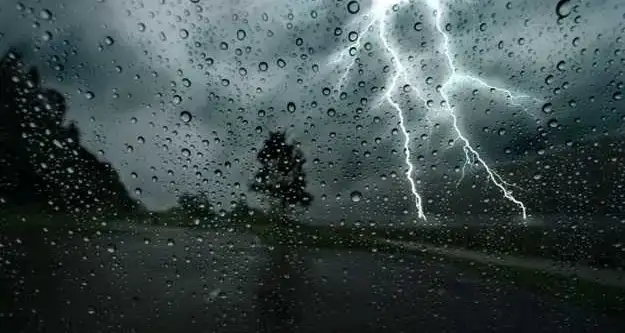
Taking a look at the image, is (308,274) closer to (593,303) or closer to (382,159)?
(382,159)

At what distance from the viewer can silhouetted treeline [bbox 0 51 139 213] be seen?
66.6 inches

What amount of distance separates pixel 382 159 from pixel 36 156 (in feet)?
5.22

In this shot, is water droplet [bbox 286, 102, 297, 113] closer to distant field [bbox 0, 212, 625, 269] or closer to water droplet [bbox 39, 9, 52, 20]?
distant field [bbox 0, 212, 625, 269]

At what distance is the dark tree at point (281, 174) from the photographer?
6.19 ft

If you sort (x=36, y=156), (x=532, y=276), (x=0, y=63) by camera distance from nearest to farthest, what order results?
(x=0, y=63)
(x=36, y=156)
(x=532, y=276)

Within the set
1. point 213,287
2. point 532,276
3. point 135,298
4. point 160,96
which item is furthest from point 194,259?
point 532,276

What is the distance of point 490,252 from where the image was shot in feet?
6.73

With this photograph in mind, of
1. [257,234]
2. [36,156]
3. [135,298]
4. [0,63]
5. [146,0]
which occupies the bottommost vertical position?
[135,298]

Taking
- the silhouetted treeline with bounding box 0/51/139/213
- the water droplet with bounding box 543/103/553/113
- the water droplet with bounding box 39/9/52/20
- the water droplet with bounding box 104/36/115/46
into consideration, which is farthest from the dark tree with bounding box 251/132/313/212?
the water droplet with bounding box 543/103/553/113

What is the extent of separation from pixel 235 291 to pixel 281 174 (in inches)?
24.2

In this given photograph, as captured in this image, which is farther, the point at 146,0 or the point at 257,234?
the point at 257,234

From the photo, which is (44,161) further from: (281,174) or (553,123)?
(553,123)

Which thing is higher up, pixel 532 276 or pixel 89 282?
pixel 532 276

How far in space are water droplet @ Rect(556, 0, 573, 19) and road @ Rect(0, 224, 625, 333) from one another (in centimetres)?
133
